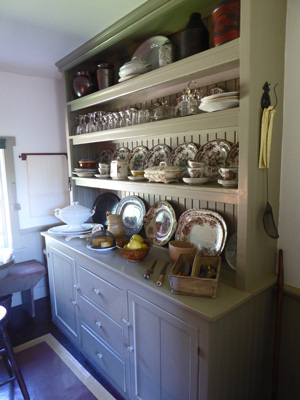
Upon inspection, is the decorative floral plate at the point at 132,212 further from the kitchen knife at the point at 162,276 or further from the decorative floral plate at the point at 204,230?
the kitchen knife at the point at 162,276

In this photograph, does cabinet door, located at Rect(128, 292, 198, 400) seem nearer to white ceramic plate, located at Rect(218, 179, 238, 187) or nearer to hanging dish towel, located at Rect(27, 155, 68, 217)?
white ceramic plate, located at Rect(218, 179, 238, 187)

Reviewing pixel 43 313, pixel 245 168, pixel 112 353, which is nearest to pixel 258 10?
pixel 245 168

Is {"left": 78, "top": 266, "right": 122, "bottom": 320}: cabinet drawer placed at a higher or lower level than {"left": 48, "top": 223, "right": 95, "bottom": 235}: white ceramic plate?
lower

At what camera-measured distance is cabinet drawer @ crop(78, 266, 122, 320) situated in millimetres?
1758

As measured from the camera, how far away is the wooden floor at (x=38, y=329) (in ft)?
7.31

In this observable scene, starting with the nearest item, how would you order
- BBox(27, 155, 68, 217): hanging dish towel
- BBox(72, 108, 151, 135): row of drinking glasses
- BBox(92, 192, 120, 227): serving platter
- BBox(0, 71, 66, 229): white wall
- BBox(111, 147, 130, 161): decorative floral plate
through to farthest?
BBox(72, 108, 151, 135): row of drinking glasses → BBox(111, 147, 130, 161): decorative floral plate → BBox(92, 192, 120, 227): serving platter → BBox(0, 71, 66, 229): white wall → BBox(27, 155, 68, 217): hanging dish towel

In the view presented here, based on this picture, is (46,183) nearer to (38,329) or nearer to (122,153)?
(122,153)

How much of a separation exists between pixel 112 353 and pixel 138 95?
1.77 m

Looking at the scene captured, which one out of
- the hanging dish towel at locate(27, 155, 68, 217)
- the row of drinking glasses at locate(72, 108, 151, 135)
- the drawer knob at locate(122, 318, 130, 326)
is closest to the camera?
the drawer knob at locate(122, 318, 130, 326)

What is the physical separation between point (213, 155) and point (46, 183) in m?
2.03

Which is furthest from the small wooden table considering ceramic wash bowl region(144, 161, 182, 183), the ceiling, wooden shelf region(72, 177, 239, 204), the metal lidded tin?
the ceiling

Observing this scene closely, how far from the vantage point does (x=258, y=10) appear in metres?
1.24

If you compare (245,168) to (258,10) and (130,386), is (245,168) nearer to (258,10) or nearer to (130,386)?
(258,10)

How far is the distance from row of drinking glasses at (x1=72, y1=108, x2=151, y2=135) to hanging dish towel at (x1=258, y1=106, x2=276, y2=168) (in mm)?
786
